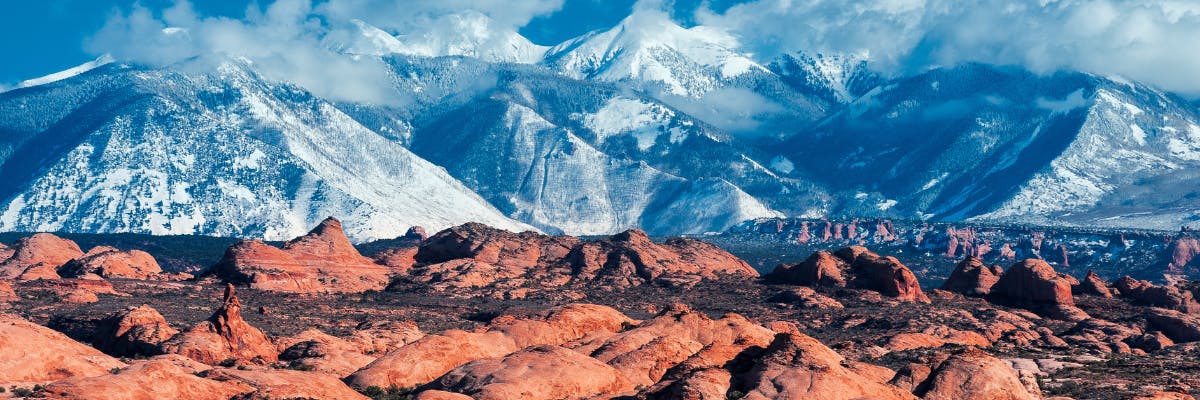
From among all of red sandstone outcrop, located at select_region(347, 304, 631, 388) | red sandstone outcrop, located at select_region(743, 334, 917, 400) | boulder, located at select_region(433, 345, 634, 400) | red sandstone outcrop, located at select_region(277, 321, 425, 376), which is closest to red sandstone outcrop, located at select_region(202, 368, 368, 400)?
boulder, located at select_region(433, 345, 634, 400)

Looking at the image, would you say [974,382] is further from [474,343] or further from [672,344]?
[474,343]

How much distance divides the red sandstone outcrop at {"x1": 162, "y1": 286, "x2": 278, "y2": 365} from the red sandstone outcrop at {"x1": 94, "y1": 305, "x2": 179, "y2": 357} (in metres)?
1.70

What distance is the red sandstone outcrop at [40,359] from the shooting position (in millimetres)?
103812

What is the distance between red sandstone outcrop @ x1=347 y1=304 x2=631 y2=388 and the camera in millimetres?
114500

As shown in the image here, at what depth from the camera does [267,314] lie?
187 m

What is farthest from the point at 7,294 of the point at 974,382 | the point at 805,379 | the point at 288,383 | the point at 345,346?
the point at 974,382

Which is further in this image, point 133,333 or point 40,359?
point 133,333

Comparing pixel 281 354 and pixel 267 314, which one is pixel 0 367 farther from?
pixel 267 314

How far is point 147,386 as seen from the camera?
89.9m

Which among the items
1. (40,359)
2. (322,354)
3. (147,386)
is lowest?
(147,386)

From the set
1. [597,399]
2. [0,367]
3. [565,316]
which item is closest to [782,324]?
[565,316]

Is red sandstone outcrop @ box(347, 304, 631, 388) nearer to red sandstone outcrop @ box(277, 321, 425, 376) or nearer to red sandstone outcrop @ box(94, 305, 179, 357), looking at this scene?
red sandstone outcrop @ box(277, 321, 425, 376)

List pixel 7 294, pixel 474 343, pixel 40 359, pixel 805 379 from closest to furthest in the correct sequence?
pixel 805 379 → pixel 40 359 → pixel 474 343 → pixel 7 294

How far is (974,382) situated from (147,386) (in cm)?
4696
